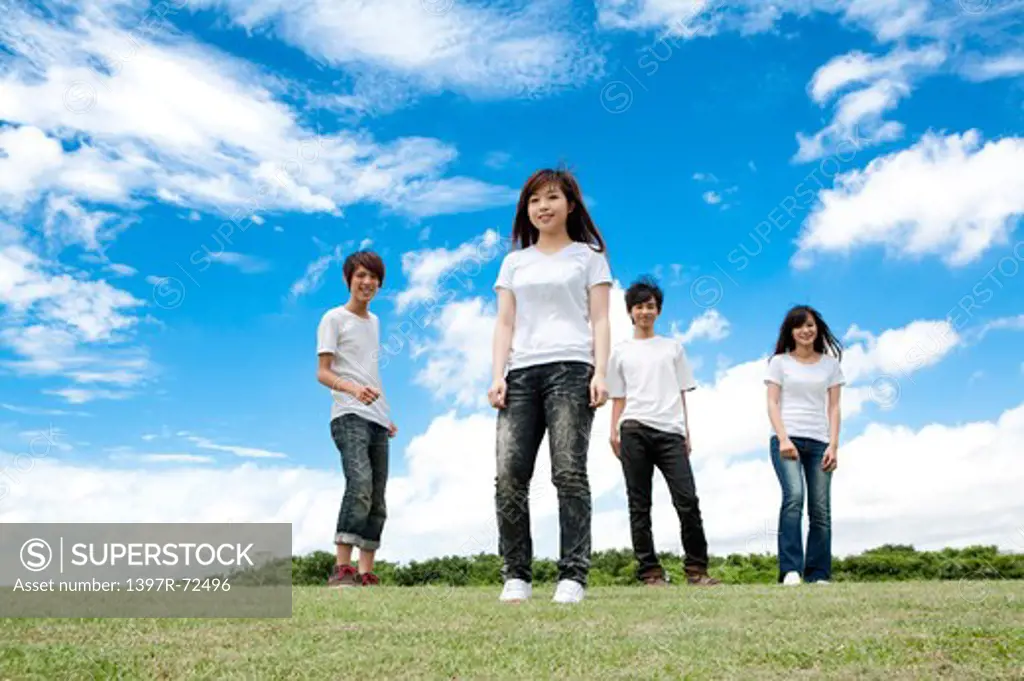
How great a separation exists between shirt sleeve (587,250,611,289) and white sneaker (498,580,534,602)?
1.68 metres

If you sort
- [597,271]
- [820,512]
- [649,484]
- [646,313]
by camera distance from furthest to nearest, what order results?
[820,512] → [646,313] → [649,484] → [597,271]

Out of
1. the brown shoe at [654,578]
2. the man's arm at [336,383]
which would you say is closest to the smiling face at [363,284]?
the man's arm at [336,383]

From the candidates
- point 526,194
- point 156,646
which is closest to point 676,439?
point 526,194

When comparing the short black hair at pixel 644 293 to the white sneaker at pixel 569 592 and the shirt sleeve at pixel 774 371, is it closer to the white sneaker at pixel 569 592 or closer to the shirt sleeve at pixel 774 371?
the shirt sleeve at pixel 774 371

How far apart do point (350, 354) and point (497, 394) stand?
261cm

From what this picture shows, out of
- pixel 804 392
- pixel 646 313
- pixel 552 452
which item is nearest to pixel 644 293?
pixel 646 313

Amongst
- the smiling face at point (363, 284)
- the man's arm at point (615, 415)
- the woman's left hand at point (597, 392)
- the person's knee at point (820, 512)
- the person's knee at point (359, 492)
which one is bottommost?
the person's knee at point (820, 512)

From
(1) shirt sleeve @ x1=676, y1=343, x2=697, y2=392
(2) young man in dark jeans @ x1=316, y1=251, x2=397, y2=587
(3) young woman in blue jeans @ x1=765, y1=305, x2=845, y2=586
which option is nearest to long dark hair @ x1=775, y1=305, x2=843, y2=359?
(3) young woman in blue jeans @ x1=765, y1=305, x2=845, y2=586

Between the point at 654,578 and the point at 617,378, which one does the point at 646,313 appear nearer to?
the point at 617,378

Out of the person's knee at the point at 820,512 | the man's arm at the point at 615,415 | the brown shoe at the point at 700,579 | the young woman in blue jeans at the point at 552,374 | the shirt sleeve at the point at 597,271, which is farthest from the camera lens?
the person's knee at the point at 820,512

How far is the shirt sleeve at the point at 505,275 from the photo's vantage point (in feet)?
19.4

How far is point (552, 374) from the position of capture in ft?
18.3

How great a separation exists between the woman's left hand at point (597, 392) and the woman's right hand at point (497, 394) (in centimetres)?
50

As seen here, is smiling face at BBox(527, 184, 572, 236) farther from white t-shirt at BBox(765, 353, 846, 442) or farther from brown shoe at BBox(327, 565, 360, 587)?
white t-shirt at BBox(765, 353, 846, 442)
